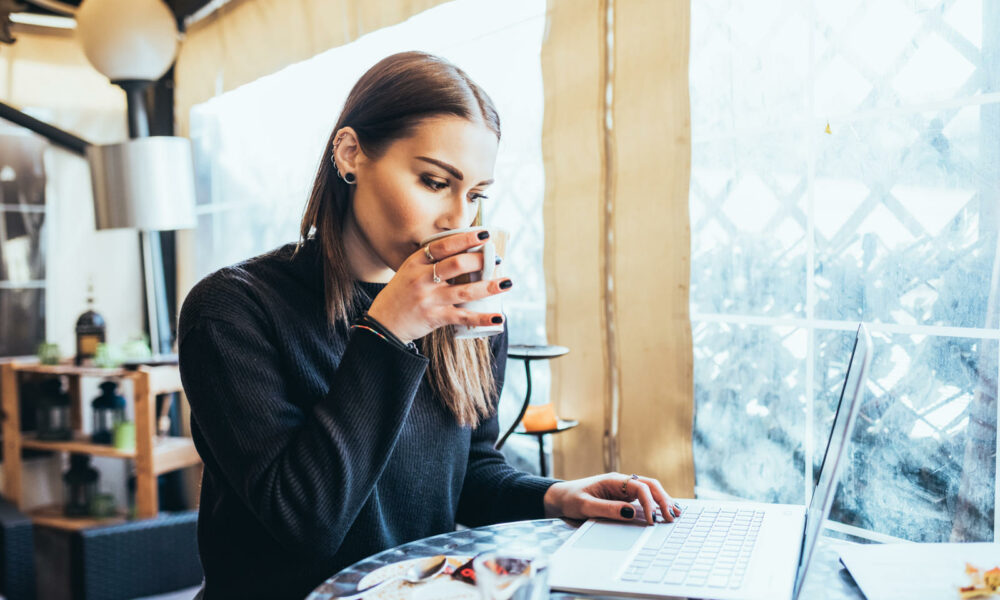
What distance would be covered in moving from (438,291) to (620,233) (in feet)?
Answer: 2.91

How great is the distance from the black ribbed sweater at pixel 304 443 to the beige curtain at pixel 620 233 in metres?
0.53

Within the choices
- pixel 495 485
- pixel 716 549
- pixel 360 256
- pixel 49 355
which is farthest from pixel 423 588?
pixel 49 355

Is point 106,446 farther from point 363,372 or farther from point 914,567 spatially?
point 914,567

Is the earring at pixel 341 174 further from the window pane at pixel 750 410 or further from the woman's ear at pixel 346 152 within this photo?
the window pane at pixel 750 410

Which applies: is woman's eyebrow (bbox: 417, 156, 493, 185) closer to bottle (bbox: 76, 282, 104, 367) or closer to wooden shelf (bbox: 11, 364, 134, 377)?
wooden shelf (bbox: 11, 364, 134, 377)

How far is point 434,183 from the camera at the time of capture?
3.48 ft

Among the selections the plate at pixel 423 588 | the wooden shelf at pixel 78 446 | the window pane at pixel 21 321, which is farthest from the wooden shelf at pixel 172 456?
the plate at pixel 423 588

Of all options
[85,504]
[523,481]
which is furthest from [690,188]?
[85,504]

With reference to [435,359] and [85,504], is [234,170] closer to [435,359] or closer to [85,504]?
[85,504]

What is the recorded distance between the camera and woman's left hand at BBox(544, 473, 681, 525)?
3.28 ft

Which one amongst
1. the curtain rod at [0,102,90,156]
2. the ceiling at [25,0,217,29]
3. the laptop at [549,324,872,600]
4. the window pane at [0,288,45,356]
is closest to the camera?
the laptop at [549,324,872,600]

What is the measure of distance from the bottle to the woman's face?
2354mm

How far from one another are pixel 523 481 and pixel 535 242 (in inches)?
42.2

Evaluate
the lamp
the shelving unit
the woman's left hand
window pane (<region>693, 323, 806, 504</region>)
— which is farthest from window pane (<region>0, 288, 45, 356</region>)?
the woman's left hand
